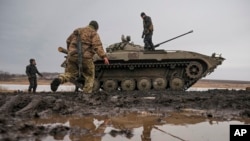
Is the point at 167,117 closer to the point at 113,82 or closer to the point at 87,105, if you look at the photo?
the point at 87,105

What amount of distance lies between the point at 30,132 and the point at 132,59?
443 inches

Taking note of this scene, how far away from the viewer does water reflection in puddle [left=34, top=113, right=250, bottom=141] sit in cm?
390

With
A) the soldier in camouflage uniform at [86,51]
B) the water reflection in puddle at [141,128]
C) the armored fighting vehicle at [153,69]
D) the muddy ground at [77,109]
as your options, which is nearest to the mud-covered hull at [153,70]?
the armored fighting vehicle at [153,69]

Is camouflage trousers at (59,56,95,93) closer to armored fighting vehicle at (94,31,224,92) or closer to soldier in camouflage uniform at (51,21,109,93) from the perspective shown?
soldier in camouflage uniform at (51,21,109,93)

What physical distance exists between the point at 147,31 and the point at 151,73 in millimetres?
1921

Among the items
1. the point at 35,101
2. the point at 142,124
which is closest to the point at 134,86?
the point at 35,101

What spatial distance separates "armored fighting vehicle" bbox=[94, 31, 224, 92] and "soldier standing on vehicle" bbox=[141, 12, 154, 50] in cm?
74

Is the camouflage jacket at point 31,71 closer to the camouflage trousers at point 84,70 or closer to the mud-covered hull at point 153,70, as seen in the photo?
the mud-covered hull at point 153,70

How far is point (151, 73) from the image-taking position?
1562 cm

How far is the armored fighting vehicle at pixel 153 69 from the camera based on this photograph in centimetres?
1490

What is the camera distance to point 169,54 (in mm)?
14852

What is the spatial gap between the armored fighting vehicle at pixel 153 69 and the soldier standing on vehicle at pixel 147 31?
741 mm

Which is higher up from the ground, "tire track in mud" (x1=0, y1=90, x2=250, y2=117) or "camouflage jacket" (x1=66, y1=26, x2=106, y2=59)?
"camouflage jacket" (x1=66, y1=26, x2=106, y2=59)

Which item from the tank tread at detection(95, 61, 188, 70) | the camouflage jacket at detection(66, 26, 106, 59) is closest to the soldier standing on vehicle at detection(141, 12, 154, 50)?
the tank tread at detection(95, 61, 188, 70)
